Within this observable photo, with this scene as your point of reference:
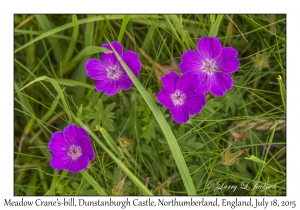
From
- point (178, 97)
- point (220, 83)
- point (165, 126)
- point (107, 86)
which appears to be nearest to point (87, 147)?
point (107, 86)

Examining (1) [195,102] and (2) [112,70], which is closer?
(1) [195,102]

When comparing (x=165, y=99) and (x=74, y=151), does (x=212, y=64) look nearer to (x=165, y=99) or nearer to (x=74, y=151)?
(x=165, y=99)

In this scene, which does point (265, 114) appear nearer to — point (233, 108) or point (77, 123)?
point (233, 108)

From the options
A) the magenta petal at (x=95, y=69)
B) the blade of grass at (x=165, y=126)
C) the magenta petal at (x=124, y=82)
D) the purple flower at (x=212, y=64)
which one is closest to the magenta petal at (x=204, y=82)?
the purple flower at (x=212, y=64)

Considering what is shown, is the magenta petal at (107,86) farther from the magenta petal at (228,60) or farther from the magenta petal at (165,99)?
the magenta petal at (228,60)

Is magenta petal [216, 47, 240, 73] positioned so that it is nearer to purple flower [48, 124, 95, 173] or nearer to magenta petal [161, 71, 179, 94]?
magenta petal [161, 71, 179, 94]

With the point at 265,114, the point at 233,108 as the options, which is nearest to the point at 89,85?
the point at 233,108

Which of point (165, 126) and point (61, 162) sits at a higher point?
point (165, 126)
